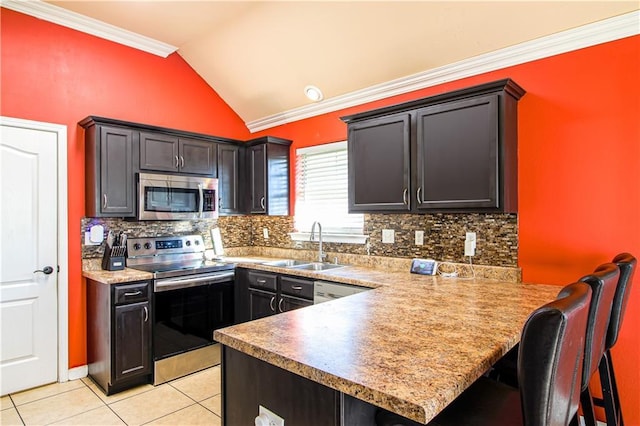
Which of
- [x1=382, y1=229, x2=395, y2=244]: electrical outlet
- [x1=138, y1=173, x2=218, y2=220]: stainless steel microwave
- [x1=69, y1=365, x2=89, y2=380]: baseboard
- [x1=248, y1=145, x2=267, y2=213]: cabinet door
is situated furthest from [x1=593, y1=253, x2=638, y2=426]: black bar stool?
[x1=69, y1=365, x2=89, y2=380]: baseboard

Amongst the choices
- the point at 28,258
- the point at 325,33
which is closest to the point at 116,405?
the point at 28,258

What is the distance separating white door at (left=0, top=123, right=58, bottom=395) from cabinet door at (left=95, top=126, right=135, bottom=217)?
0.40 meters

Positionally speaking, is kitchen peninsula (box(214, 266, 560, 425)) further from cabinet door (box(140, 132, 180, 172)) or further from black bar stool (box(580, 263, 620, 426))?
cabinet door (box(140, 132, 180, 172))

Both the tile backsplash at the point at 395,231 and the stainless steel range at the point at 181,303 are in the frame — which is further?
the stainless steel range at the point at 181,303

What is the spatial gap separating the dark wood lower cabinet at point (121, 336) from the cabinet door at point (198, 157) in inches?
50.8

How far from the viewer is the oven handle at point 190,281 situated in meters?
3.18

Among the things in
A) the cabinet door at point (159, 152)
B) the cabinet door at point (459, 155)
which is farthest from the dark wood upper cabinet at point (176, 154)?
the cabinet door at point (459, 155)

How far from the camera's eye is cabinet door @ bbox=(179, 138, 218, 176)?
3.79 metres

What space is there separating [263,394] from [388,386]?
578mm

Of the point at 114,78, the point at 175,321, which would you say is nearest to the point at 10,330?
the point at 175,321

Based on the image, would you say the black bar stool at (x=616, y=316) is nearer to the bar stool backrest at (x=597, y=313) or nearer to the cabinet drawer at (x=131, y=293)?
the bar stool backrest at (x=597, y=313)

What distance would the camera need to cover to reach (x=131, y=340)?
120 inches

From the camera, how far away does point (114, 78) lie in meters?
3.60

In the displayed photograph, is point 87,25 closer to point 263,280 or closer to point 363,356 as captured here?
point 263,280
